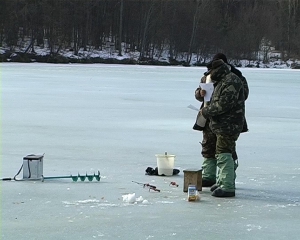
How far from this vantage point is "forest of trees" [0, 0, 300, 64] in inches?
2623

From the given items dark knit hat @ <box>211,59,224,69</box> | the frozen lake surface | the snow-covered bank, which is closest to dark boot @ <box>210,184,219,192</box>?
the frozen lake surface

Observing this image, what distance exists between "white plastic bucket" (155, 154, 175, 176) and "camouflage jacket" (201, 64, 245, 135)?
0.93 m

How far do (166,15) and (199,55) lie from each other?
658 centimetres

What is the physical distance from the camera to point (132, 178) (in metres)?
6.88

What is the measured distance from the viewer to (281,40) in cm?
7525

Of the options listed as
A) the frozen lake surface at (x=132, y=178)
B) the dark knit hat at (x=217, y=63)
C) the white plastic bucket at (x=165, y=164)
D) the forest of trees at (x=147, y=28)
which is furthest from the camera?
the forest of trees at (x=147, y=28)

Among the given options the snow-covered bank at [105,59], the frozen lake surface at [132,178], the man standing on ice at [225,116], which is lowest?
the snow-covered bank at [105,59]

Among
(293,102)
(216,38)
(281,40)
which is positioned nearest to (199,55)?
(216,38)

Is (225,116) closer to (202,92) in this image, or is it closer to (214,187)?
(202,92)

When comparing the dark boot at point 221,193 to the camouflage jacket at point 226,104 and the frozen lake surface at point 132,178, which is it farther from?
the camouflage jacket at point 226,104

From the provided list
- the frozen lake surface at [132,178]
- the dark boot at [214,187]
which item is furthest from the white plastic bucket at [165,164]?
the dark boot at [214,187]

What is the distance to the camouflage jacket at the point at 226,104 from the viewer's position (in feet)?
19.8

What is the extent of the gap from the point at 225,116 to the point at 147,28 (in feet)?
220

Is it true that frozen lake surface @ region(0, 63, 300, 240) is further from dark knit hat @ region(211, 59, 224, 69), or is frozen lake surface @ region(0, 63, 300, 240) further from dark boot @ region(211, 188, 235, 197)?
dark knit hat @ region(211, 59, 224, 69)
